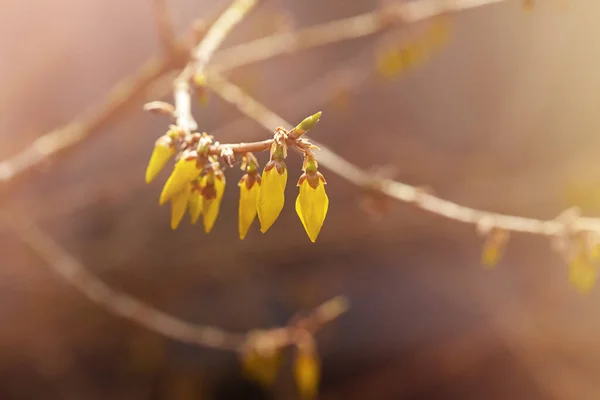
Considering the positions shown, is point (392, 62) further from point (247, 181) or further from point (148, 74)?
point (247, 181)

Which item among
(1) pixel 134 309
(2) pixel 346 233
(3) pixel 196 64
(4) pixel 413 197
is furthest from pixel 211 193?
(2) pixel 346 233

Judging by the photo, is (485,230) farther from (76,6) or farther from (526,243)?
(76,6)

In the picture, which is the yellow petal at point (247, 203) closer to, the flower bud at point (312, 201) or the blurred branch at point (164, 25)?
the flower bud at point (312, 201)

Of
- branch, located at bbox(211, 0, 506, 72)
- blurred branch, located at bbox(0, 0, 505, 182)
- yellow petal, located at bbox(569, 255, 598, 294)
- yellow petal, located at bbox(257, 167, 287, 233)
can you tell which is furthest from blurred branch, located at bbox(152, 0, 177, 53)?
yellow petal, located at bbox(569, 255, 598, 294)

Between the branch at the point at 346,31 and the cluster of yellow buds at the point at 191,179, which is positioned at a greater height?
the branch at the point at 346,31

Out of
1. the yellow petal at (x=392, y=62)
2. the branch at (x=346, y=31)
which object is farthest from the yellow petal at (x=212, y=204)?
the yellow petal at (x=392, y=62)

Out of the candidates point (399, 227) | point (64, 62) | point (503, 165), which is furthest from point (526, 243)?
point (64, 62)

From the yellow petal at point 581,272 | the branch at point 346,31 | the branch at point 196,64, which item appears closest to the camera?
the branch at point 196,64

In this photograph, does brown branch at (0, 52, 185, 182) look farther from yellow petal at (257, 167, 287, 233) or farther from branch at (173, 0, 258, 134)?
yellow petal at (257, 167, 287, 233)
